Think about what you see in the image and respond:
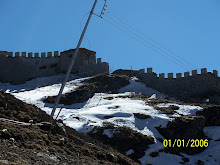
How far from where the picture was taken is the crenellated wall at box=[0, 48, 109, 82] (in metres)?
65.1

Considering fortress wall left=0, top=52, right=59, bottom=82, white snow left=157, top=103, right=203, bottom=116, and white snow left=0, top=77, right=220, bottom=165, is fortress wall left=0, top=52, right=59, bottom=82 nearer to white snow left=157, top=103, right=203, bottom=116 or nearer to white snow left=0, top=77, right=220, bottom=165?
white snow left=0, top=77, right=220, bottom=165

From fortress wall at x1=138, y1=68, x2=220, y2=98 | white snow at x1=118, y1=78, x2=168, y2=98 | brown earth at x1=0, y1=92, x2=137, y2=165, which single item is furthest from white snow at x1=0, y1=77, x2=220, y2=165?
brown earth at x1=0, y1=92, x2=137, y2=165

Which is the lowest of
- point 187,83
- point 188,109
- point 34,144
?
point 188,109

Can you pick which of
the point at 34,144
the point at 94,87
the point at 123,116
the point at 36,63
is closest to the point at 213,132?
the point at 123,116

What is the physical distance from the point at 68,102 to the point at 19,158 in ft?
113

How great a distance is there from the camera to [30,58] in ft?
228

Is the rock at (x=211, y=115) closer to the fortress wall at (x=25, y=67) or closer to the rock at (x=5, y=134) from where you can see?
the rock at (x=5, y=134)

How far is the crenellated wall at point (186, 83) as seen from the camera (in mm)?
51750

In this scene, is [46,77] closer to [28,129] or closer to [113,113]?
[113,113]

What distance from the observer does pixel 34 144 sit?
13.4m

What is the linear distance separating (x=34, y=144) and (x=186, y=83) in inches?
1724

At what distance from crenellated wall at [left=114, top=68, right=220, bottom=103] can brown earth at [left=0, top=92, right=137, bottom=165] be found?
3704cm

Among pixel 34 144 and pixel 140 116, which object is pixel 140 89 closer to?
pixel 140 116

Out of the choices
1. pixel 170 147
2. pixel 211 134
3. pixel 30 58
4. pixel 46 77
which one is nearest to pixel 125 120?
pixel 170 147
